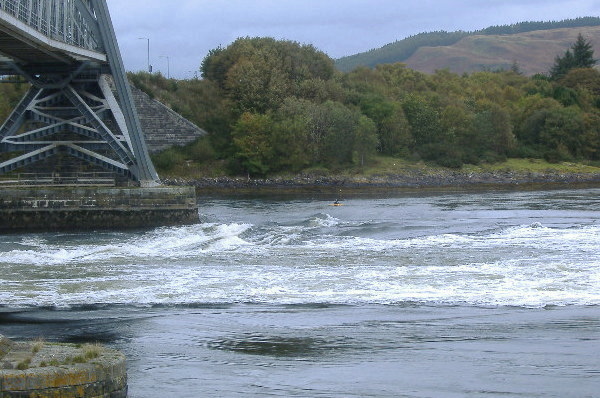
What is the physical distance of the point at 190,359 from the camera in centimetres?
1781

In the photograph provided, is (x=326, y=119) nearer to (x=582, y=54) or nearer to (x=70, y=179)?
(x=70, y=179)

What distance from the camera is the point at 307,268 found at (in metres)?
30.1

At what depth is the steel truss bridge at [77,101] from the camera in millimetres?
48781

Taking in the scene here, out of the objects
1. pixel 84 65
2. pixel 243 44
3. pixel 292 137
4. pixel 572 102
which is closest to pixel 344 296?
pixel 84 65

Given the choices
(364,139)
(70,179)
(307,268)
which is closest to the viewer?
(307,268)

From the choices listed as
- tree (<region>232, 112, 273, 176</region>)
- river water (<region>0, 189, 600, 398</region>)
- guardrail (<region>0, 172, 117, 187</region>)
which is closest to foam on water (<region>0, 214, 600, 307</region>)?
river water (<region>0, 189, 600, 398</region>)

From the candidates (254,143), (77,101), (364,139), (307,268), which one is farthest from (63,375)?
(364,139)

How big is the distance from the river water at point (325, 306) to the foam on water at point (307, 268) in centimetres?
7

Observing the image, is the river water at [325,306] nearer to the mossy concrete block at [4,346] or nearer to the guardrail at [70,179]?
the mossy concrete block at [4,346]

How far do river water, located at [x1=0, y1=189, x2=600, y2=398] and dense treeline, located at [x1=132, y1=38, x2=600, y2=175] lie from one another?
4039 cm

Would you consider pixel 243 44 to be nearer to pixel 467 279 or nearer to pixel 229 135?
pixel 229 135

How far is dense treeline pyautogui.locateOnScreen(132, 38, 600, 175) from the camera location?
84.4 meters

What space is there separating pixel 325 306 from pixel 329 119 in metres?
62.0

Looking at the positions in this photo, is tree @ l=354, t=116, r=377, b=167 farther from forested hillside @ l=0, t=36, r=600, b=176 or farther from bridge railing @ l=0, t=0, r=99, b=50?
bridge railing @ l=0, t=0, r=99, b=50
